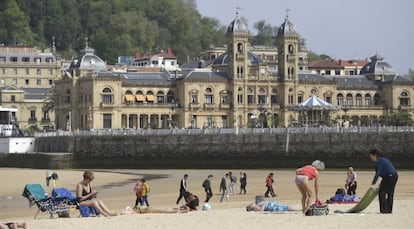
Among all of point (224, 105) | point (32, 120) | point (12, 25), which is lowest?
point (32, 120)

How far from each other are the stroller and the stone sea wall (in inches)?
1946

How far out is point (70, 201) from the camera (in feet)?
106

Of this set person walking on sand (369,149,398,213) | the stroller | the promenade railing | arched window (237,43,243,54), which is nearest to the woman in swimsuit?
the stroller

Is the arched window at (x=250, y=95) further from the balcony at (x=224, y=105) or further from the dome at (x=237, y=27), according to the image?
the dome at (x=237, y=27)

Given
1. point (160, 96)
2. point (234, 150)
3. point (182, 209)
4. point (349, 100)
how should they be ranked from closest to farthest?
point (182, 209), point (234, 150), point (160, 96), point (349, 100)

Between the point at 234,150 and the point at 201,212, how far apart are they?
5702 centimetres

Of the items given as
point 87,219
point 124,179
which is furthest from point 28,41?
point 87,219

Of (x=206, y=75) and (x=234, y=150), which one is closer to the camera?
(x=234, y=150)

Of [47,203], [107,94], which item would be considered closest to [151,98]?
[107,94]

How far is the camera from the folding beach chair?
103 ft

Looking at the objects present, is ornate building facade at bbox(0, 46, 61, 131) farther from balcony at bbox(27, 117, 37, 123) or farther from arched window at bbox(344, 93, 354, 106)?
arched window at bbox(344, 93, 354, 106)

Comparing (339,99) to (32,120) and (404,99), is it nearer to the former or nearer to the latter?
(404,99)

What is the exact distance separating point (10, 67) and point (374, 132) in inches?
3473

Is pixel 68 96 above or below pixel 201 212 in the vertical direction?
above
